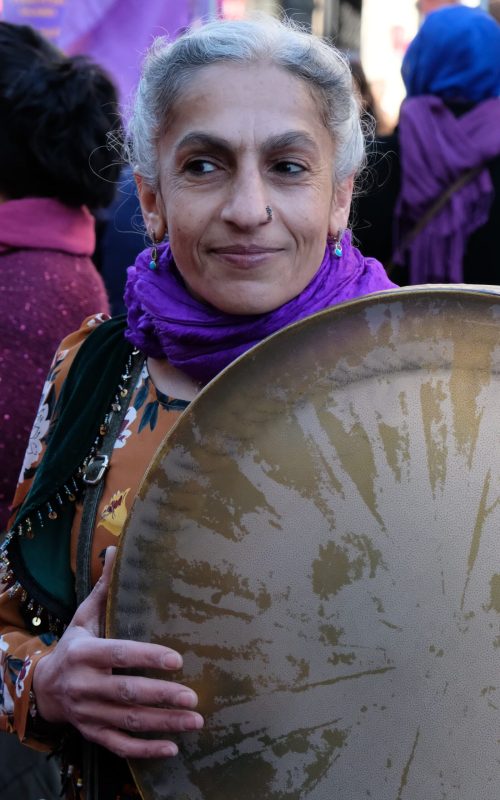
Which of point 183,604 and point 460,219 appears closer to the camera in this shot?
point 183,604

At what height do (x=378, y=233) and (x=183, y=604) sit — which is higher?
(x=378, y=233)

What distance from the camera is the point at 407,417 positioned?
4.17ft

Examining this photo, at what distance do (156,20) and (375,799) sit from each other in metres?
3.57

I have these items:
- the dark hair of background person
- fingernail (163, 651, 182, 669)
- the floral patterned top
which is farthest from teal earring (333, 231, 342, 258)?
the dark hair of background person

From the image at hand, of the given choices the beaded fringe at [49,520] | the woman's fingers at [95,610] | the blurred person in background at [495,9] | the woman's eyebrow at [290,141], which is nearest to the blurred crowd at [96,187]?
the beaded fringe at [49,520]

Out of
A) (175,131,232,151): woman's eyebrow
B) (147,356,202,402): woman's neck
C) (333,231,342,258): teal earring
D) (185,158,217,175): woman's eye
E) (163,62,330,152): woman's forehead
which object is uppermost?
(163,62,330,152): woman's forehead

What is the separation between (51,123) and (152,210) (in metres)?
0.87

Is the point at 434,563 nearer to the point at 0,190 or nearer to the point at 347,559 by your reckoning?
the point at 347,559

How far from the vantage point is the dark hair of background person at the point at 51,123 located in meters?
2.56

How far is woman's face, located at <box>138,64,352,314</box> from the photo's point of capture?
5.08 ft

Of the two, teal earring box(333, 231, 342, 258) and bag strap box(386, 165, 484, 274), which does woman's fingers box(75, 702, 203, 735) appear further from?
bag strap box(386, 165, 484, 274)

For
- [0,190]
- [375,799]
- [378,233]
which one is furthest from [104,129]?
[375,799]

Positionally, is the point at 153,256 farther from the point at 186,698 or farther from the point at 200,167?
the point at 186,698

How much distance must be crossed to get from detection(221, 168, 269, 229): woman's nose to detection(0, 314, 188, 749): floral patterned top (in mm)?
336
